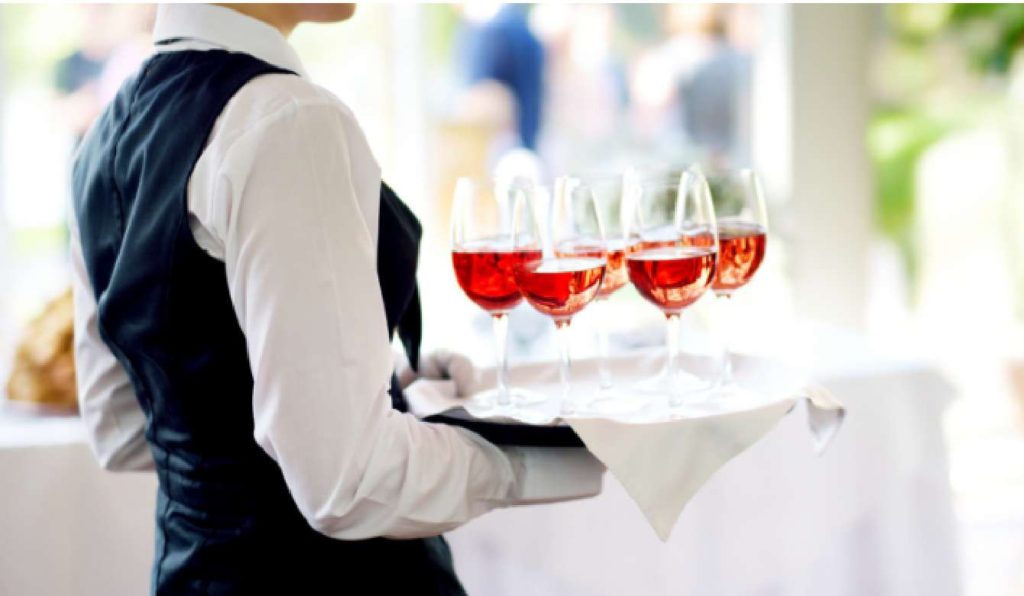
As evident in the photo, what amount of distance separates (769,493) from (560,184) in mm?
1066

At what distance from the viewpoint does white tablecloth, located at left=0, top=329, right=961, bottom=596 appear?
Answer: 2080 mm

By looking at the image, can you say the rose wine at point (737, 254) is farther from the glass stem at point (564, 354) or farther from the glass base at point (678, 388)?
the glass stem at point (564, 354)

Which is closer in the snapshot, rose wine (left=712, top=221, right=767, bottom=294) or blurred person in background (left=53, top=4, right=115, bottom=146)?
rose wine (left=712, top=221, right=767, bottom=294)

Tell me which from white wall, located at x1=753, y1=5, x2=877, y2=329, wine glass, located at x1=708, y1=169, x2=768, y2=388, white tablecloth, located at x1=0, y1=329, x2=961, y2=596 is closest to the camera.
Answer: wine glass, located at x1=708, y1=169, x2=768, y2=388

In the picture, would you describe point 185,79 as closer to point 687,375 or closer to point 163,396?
point 163,396

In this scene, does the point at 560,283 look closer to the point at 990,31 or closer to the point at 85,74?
the point at 85,74

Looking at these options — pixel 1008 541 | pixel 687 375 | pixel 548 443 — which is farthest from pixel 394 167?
pixel 548 443

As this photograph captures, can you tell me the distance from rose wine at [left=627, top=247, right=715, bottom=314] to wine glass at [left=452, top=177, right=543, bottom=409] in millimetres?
114

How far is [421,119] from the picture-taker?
4086mm

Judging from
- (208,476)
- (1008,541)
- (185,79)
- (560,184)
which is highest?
(185,79)

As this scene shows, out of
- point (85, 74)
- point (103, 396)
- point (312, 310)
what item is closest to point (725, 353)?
point (312, 310)

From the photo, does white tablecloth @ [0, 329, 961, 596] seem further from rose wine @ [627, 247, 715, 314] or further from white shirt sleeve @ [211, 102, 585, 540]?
white shirt sleeve @ [211, 102, 585, 540]

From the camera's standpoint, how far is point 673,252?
124 centimetres

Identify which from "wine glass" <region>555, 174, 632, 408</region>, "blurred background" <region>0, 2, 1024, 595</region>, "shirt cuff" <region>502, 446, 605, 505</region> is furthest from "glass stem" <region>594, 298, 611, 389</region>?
"blurred background" <region>0, 2, 1024, 595</region>
